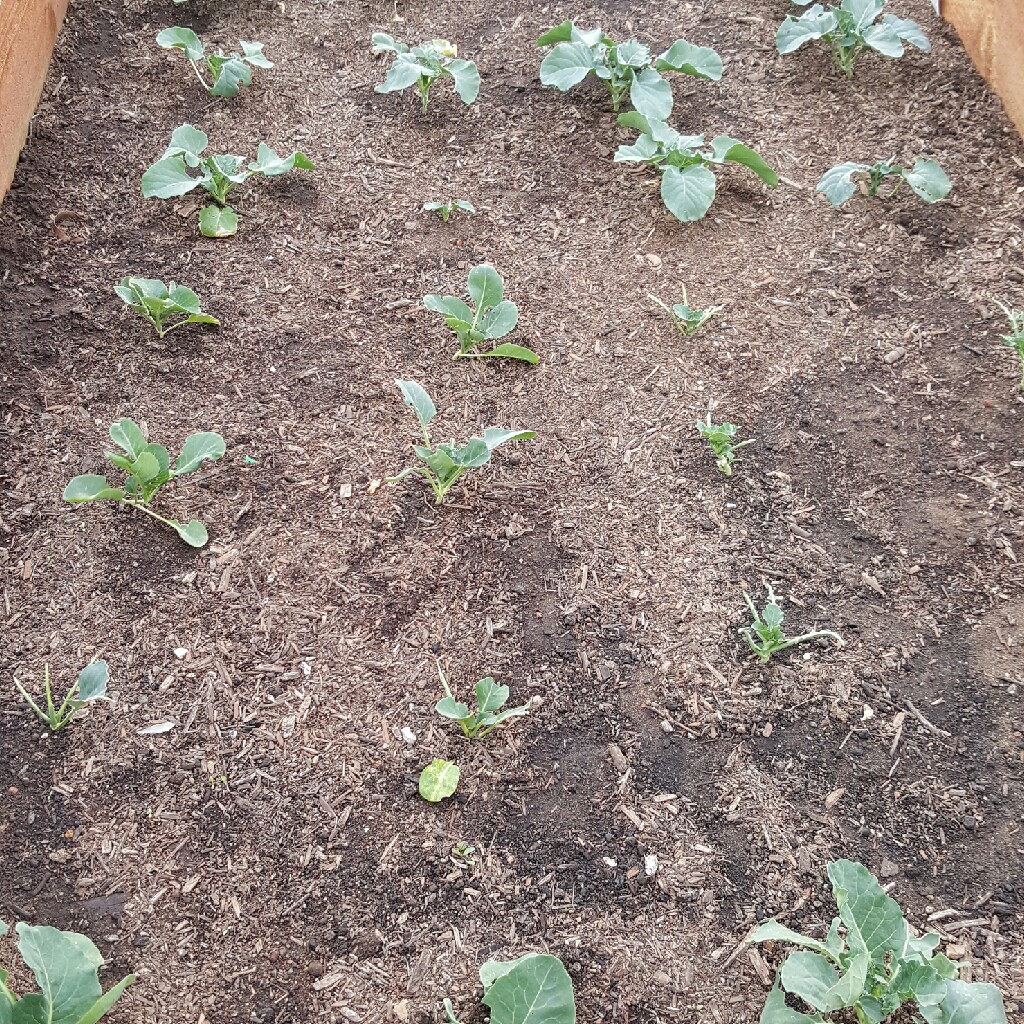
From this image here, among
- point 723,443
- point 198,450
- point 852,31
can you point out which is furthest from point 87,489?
point 852,31

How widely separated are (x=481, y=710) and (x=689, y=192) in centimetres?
170

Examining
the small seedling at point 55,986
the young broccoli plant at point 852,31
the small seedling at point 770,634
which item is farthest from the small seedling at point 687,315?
the small seedling at point 55,986

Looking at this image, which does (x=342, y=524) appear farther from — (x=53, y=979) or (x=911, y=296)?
(x=911, y=296)

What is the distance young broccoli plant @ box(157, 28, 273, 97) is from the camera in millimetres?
3176

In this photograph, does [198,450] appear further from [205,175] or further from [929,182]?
[929,182]

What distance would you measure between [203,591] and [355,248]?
1234 mm

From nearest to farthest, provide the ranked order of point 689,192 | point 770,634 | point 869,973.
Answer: point 869,973 → point 770,634 → point 689,192

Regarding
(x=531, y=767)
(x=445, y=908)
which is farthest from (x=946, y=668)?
(x=445, y=908)

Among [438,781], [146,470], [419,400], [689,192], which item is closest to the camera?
[438,781]

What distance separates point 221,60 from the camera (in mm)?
3207

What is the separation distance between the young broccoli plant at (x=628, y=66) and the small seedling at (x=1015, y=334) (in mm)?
1206

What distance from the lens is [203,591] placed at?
84.9 inches

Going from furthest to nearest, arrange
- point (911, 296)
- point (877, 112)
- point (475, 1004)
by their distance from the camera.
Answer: point (877, 112), point (911, 296), point (475, 1004)

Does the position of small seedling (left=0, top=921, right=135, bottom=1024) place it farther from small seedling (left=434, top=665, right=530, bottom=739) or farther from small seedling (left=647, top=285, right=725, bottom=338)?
small seedling (left=647, top=285, right=725, bottom=338)
